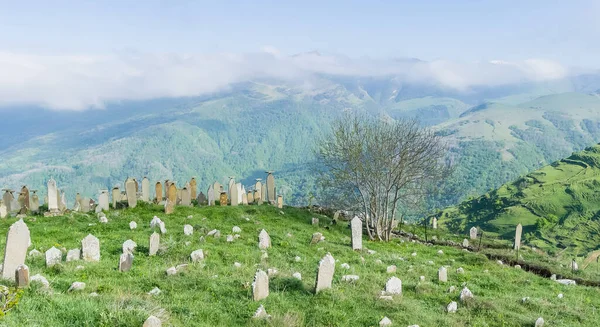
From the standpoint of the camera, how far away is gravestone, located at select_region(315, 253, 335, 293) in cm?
1285

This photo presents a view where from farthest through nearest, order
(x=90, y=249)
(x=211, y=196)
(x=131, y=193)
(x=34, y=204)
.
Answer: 1. (x=211, y=196)
2. (x=131, y=193)
3. (x=34, y=204)
4. (x=90, y=249)

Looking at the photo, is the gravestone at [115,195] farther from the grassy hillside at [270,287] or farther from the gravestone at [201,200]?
the grassy hillside at [270,287]

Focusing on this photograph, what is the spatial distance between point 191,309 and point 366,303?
4754 mm

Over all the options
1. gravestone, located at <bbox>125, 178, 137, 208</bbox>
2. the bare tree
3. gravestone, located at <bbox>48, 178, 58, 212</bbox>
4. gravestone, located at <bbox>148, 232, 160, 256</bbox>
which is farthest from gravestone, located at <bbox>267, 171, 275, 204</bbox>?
gravestone, located at <bbox>148, 232, 160, 256</bbox>

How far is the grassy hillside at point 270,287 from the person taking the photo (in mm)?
10008

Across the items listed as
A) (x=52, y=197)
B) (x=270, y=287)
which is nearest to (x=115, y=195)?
(x=52, y=197)

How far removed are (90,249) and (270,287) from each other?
7260 mm

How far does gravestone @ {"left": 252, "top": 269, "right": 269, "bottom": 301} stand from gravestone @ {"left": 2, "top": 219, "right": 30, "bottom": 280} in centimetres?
710

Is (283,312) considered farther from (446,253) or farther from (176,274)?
(446,253)

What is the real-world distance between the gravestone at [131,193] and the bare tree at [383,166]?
1300 cm

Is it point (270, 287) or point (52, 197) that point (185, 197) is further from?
point (270, 287)

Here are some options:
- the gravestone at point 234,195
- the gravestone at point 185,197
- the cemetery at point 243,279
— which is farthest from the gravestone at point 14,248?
the gravestone at point 234,195

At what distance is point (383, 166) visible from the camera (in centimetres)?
3012

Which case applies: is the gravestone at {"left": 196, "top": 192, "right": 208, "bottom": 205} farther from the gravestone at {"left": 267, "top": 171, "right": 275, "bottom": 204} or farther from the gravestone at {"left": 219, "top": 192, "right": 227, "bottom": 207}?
the gravestone at {"left": 267, "top": 171, "right": 275, "bottom": 204}
